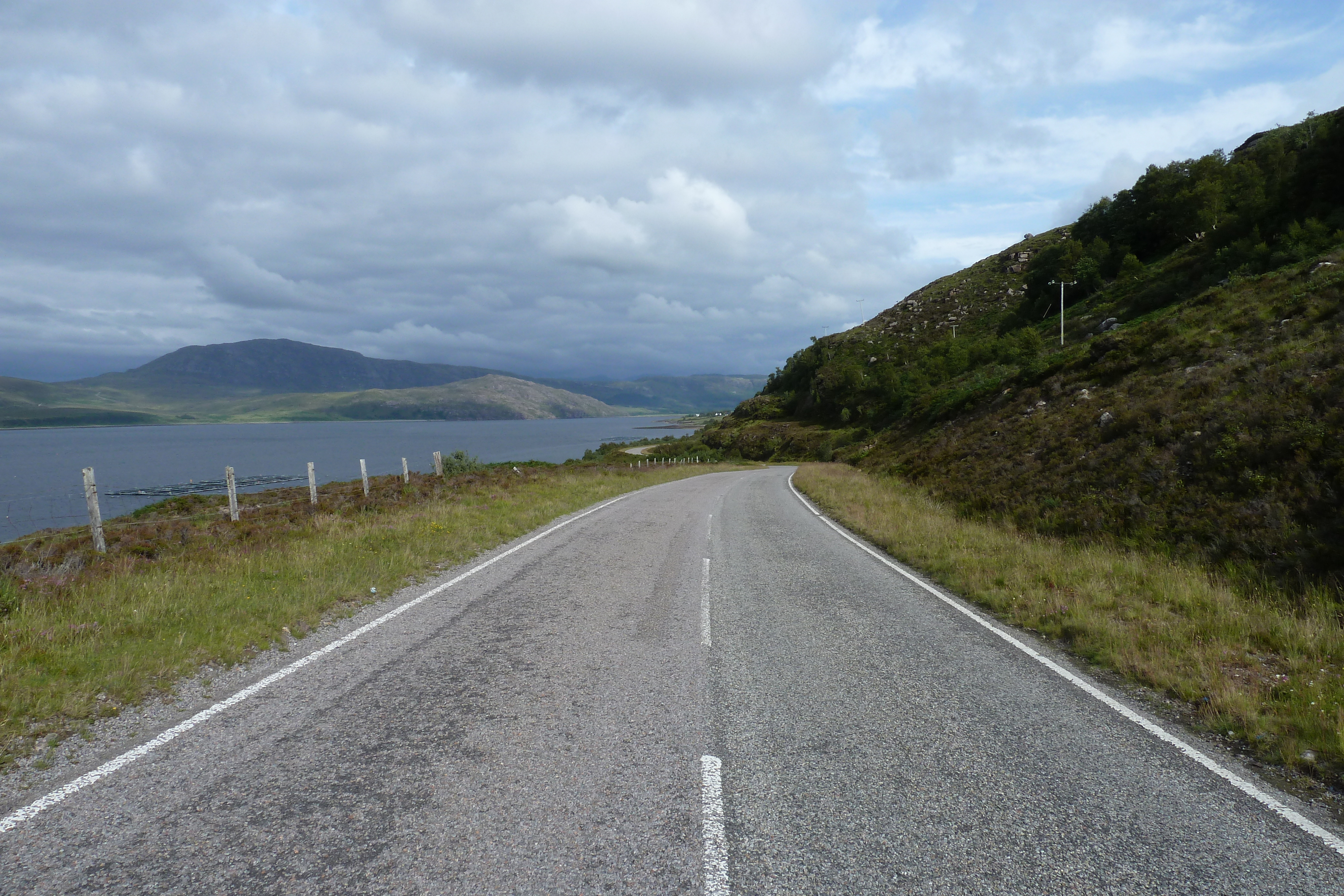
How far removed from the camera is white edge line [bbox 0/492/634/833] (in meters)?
3.67

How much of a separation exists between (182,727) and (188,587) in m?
4.77

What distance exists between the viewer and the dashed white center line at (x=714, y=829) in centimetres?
306

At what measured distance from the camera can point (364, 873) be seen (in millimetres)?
3119

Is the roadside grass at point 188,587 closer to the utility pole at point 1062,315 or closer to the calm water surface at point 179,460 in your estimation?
the calm water surface at point 179,460

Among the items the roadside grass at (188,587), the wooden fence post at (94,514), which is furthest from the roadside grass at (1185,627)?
the wooden fence post at (94,514)

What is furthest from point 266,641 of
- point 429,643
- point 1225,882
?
point 1225,882

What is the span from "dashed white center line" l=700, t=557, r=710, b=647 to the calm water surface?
1446 inches

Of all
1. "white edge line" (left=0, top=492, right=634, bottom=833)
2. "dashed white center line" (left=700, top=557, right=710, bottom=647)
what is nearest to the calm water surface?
"white edge line" (left=0, top=492, right=634, bottom=833)

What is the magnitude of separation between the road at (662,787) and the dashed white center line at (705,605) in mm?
99

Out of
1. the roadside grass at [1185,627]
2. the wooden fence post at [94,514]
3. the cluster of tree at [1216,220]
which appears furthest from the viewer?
the cluster of tree at [1216,220]

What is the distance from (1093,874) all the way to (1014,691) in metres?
2.62

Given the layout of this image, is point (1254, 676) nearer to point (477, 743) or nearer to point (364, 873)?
point (477, 743)

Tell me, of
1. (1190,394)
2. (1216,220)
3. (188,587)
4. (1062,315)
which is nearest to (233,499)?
(188,587)

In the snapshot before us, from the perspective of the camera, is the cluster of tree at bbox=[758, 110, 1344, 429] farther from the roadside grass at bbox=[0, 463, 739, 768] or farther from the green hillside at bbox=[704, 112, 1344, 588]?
the roadside grass at bbox=[0, 463, 739, 768]
